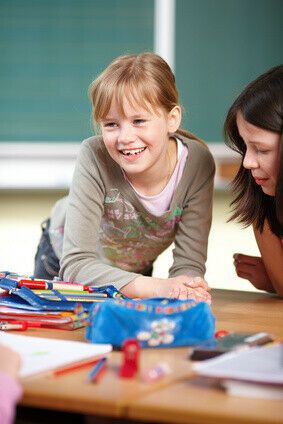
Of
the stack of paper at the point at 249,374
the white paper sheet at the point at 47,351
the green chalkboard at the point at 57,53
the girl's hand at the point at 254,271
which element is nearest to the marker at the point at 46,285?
the white paper sheet at the point at 47,351

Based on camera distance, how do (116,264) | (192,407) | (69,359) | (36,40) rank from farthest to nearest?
(36,40)
(116,264)
(69,359)
(192,407)

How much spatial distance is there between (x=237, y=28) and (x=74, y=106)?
35.6 inches

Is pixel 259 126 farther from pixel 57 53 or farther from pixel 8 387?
pixel 57 53

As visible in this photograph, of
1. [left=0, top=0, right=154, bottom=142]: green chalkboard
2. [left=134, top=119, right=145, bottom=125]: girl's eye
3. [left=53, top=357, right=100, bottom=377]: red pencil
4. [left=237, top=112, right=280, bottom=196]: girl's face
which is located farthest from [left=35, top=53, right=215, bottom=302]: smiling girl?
[left=0, top=0, right=154, bottom=142]: green chalkboard

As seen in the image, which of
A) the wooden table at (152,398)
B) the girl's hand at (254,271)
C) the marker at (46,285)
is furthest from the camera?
the girl's hand at (254,271)

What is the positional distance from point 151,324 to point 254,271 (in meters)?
0.77

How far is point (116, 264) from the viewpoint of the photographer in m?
2.33

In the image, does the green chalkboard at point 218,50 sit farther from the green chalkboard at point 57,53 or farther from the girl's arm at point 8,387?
the girl's arm at point 8,387

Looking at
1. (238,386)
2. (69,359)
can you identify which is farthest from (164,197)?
(238,386)

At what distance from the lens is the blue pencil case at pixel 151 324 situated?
1344mm

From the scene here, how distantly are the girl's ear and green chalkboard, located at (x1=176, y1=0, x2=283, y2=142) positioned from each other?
2.34 metres

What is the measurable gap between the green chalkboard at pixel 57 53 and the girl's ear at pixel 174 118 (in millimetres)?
2297

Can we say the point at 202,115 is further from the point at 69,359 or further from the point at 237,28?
the point at 69,359

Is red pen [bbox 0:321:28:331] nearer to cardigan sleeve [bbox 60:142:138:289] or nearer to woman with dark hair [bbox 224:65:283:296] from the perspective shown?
cardigan sleeve [bbox 60:142:138:289]
